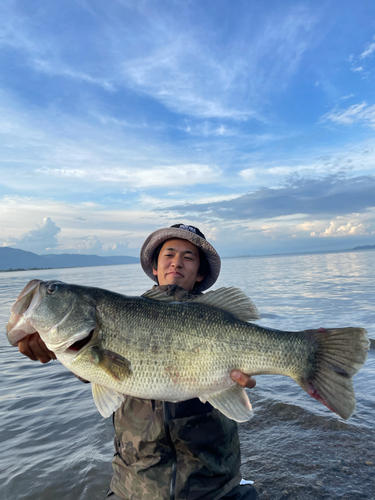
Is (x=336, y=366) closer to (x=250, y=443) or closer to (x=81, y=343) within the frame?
(x=81, y=343)

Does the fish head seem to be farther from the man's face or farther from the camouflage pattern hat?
the camouflage pattern hat

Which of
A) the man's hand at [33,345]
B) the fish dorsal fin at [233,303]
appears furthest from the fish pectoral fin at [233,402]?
the man's hand at [33,345]

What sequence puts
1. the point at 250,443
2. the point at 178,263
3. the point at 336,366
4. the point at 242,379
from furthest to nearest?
the point at 250,443 → the point at 178,263 → the point at 242,379 → the point at 336,366

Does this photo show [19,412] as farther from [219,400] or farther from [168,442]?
[219,400]

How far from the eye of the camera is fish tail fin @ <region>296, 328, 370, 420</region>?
7.94 feet

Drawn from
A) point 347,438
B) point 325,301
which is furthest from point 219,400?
point 325,301

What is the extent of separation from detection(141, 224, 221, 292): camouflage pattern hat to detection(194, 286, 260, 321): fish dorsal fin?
1.19 metres

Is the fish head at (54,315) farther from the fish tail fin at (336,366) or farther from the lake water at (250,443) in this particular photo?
the lake water at (250,443)

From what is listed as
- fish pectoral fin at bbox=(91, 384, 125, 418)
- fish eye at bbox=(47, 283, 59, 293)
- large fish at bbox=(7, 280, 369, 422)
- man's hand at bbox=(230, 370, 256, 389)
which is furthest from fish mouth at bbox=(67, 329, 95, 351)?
man's hand at bbox=(230, 370, 256, 389)

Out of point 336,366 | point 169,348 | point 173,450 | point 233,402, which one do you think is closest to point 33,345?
point 169,348

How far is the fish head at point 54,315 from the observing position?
8.45 ft

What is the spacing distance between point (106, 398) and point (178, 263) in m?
1.77

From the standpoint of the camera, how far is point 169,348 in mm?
2572

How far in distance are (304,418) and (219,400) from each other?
325 centimetres
